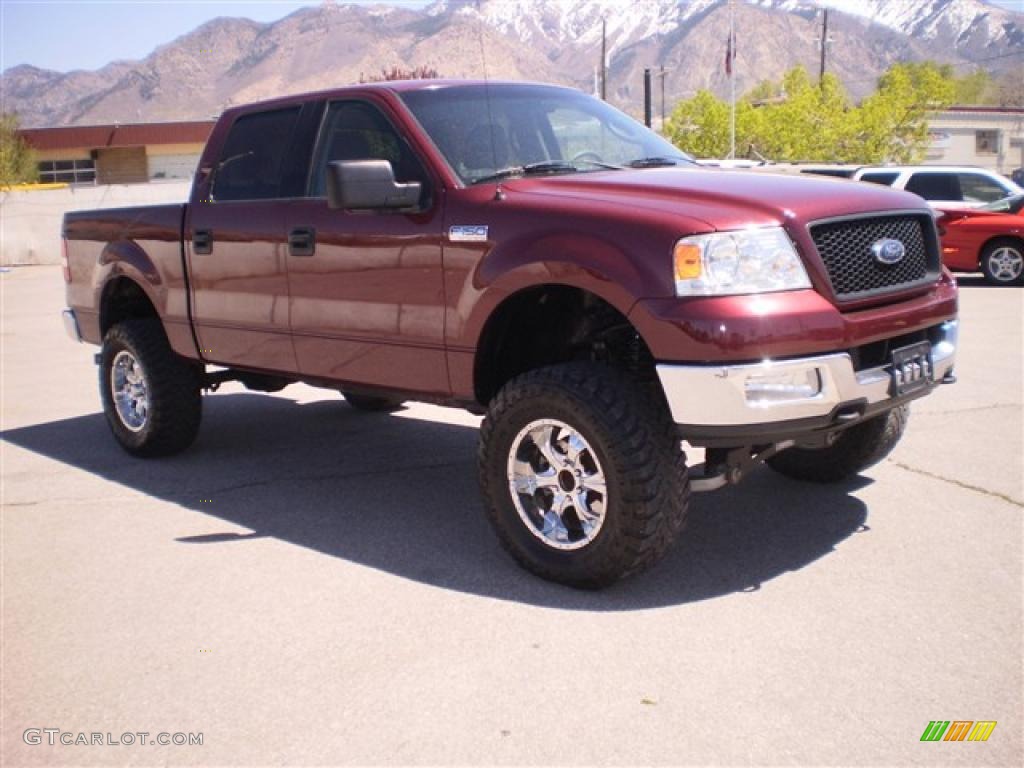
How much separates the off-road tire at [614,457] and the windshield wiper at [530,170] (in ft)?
3.25

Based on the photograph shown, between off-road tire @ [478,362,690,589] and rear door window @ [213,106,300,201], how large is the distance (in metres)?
2.20

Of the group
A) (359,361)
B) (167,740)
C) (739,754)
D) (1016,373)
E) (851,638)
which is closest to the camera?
(739,754)

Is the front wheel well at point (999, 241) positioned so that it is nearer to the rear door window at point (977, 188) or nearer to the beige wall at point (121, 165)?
the rear door window at point (977, 188)

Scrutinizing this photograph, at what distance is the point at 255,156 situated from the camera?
624 centimetres

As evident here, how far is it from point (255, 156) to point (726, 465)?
3.24 meters

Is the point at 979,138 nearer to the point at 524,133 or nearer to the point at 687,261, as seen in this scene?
the point at 524,133

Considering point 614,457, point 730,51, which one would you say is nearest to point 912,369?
point 614,457

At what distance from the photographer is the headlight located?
4125mm

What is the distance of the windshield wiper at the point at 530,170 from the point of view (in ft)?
16.7

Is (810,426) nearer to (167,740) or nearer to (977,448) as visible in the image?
(167,740)

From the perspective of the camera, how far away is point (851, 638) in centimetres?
400

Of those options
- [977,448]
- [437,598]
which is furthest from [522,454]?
[977,448]

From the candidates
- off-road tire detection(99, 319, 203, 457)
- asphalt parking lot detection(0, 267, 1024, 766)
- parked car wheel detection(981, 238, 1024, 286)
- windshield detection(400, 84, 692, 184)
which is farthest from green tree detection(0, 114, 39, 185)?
windshield detection(400, 84, 692, 184)

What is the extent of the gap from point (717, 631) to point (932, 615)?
31.5 inches
